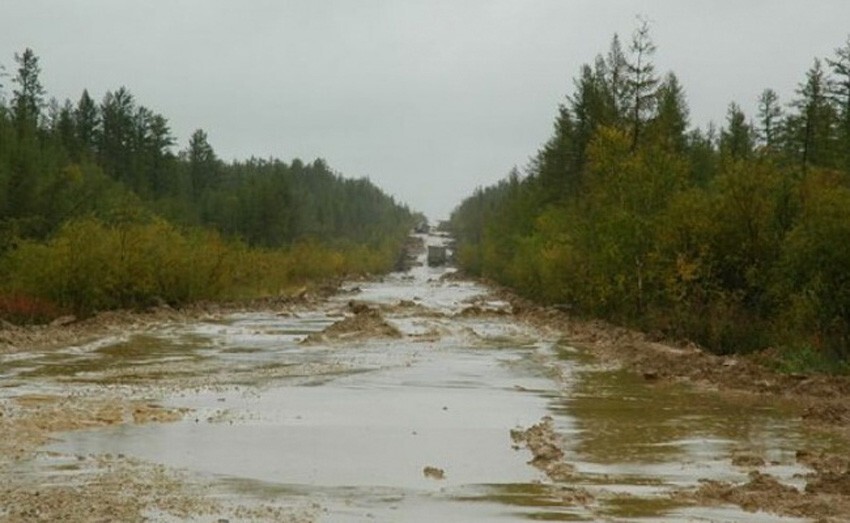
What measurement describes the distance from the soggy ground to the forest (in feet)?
35.0

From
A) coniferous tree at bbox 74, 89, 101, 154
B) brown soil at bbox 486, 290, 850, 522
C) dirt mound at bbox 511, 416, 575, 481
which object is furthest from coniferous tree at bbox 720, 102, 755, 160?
coniferous tree at bbox 74, 89, 101, 154

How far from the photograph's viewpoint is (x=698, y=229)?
1294 inches

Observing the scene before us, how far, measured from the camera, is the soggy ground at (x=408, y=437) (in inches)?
428

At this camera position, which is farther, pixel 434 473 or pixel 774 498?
pixel 434 473

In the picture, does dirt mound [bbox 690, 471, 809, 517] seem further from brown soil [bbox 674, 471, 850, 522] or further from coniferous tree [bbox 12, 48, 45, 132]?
coniferous tree [bbox 12, 48, 45, 132]

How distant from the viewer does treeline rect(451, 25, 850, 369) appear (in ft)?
85.6

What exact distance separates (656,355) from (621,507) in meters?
17.6

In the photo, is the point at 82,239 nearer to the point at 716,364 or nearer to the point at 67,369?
the point at 67,369

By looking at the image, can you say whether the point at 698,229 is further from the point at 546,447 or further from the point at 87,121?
the point at 87,121

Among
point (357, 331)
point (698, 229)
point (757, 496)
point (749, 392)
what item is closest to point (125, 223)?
point (357, 331)

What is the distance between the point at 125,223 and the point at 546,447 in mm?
35764

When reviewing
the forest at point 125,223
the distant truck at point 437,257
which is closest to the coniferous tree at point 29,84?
the forest at point 125,223

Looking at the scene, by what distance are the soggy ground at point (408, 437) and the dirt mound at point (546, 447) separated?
0.05m

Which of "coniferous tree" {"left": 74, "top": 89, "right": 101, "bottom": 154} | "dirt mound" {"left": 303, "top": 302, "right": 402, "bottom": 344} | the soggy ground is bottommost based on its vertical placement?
the soggy ground
